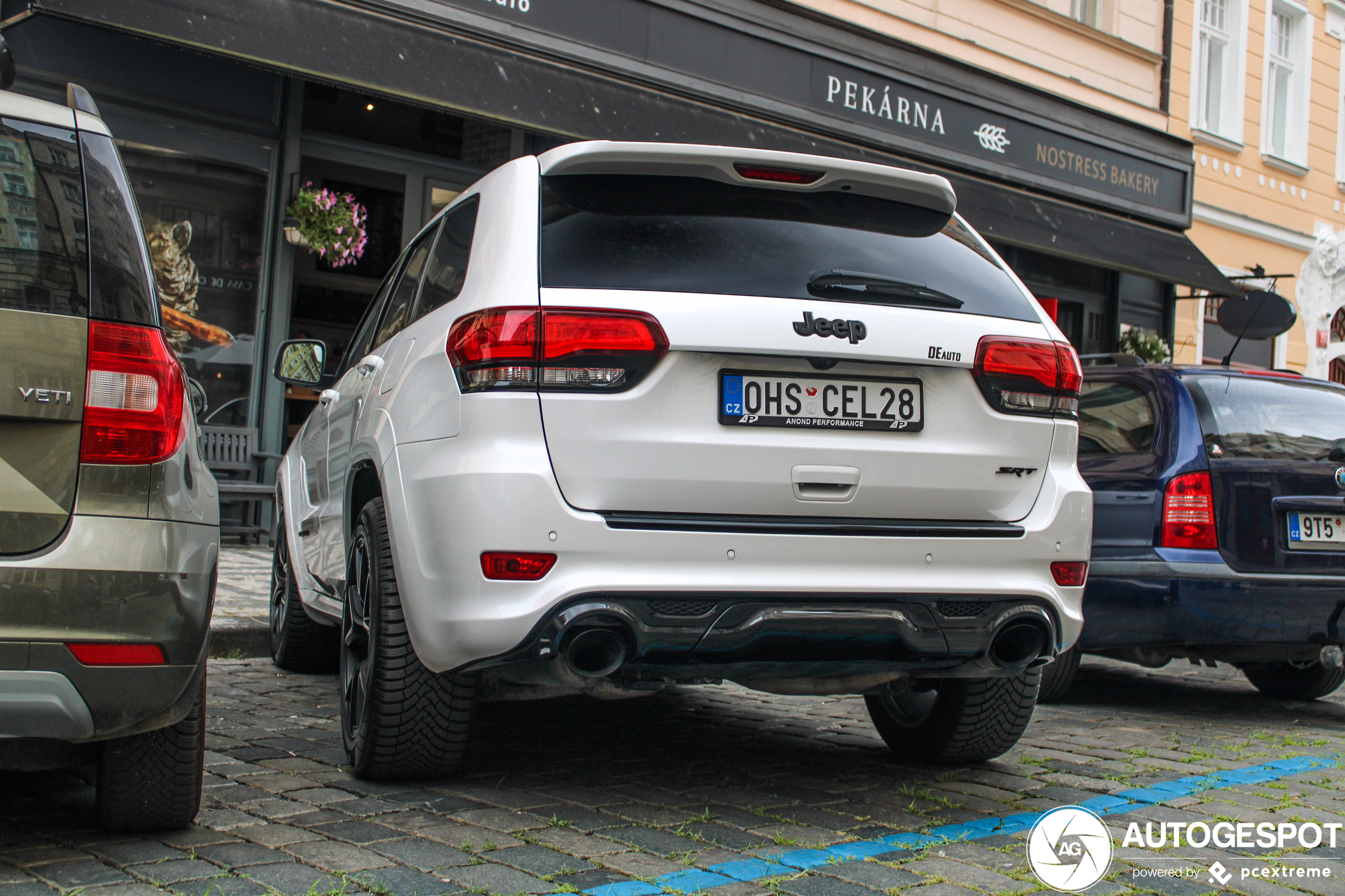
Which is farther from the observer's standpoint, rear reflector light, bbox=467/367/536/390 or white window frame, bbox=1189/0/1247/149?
white window frame, bbox=1189/0/1247/149

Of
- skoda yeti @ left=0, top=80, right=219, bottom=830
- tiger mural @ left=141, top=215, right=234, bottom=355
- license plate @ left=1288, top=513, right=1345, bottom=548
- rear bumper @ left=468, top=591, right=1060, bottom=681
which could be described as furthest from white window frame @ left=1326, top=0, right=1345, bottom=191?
skoda yeti @ left=0, top=80, right=219, bottom=830

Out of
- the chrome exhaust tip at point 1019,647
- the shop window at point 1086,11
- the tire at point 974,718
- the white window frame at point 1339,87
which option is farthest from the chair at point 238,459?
the white window frame at point 1339,87

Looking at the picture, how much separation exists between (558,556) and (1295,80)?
19961 mm

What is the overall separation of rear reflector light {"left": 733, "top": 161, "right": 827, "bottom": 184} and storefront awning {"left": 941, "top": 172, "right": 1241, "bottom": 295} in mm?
8905

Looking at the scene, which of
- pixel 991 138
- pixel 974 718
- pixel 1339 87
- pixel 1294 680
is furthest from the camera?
pixel 1339 87

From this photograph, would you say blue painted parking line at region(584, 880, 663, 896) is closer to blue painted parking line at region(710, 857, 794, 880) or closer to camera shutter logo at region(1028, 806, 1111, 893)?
blue painted parking line at region(710, 857, 794, 880)

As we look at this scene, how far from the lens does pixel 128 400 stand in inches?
108

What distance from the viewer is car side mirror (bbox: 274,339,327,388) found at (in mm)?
5156

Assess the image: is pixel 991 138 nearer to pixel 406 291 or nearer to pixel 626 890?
pixel 406 291

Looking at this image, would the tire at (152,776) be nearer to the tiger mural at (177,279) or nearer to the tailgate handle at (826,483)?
the tailgate handle at (826,483)

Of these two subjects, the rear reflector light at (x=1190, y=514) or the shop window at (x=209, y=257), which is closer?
the rear reflector light at (x=1190, y=514)

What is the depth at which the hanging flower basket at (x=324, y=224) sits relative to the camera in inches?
392

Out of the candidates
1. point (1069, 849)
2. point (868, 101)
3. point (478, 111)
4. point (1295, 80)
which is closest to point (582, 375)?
point (1069, 849)

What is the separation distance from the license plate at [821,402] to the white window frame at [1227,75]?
15.7 metres
